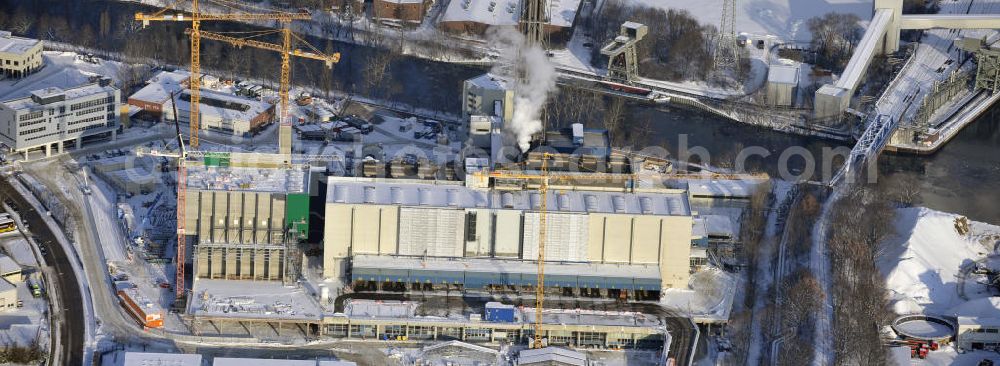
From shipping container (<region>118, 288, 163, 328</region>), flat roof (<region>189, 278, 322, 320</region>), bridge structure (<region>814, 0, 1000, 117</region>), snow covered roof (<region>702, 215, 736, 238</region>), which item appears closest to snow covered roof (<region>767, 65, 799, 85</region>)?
bridge structure (<region>814, 0, 1000, 117</region>)

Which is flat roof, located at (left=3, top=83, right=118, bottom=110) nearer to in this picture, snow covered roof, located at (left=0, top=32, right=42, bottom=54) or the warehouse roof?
snow covered roof, located at (left=0, top=32, right=42, bottom=54)

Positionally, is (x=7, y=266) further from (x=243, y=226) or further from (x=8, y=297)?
(x=243, y=226)

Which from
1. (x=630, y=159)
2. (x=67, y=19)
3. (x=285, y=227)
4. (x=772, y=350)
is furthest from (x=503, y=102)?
(x=67, y=19)

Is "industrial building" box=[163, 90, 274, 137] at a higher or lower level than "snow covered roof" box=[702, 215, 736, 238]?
higher

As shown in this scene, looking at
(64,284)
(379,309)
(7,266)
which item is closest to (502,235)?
(379,309)

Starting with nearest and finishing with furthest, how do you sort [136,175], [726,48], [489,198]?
1. [489,198]
2. [136,175]
3. [726,48]

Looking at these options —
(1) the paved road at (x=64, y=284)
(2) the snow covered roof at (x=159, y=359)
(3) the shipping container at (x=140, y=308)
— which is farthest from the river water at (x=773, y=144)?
(2) the snow covered roof at (x=159, y=359)

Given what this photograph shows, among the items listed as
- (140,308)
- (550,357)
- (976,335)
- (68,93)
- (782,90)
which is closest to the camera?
(550,357)
